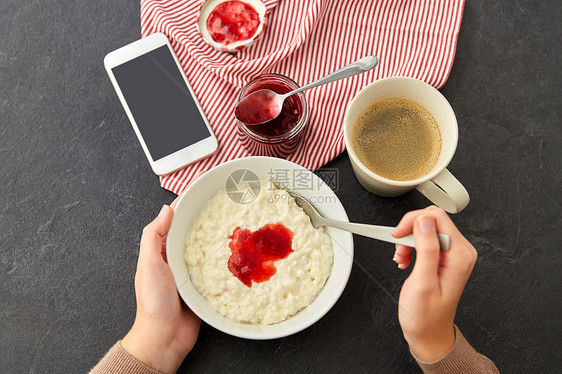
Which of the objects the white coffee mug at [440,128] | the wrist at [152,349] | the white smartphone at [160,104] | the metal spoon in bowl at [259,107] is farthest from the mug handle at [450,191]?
the wrist at [152,349]

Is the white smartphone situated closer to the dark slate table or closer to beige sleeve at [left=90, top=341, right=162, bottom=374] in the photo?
the dark slate table

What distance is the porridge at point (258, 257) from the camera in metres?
1.39

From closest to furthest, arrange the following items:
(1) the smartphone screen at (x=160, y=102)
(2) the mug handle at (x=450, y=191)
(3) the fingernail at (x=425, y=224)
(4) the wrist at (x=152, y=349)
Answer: (3) the fingernail at (x=425, y=224)
(2) the mug handle at (x=450, y=191)
(4) the wrist at (x=152, y=349)
(1) the smartphone screen at (x=160, y=102)

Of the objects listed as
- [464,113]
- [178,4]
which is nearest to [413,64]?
[464,113]

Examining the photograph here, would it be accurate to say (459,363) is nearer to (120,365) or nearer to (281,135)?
(281,135)

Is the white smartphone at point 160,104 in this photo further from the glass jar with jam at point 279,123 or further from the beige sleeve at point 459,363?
the beige sleeve at point 459,363

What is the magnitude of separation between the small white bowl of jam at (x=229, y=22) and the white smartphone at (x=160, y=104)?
16 cm

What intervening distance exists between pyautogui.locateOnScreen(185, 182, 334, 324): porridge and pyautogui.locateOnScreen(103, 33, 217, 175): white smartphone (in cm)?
26

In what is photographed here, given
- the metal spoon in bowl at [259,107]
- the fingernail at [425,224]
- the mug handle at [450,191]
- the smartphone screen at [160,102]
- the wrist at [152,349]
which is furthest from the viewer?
the smartphone screen at [160,102]

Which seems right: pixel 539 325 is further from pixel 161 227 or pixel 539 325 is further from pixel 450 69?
pixel 161 227

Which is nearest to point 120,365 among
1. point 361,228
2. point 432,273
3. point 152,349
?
point 152,349

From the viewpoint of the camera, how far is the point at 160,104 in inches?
64.3

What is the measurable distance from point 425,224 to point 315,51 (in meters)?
0.80

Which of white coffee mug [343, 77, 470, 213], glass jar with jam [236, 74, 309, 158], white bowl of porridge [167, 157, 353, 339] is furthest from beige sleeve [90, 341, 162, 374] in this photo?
white coffee mug [343, 77, 470, 213]
